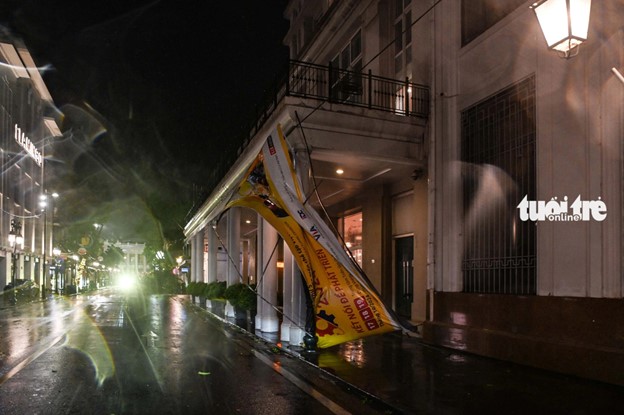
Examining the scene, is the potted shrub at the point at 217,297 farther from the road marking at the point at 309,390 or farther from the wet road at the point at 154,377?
the road marking at the point at 309,390

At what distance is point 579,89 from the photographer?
9.27m

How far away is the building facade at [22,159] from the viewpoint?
45.7 metres

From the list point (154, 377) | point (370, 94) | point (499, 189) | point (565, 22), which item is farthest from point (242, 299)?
point (565, 22)

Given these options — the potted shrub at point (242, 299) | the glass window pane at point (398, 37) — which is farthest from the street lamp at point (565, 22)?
the potted shrub at point (242, 299)

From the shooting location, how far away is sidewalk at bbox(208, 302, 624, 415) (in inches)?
273

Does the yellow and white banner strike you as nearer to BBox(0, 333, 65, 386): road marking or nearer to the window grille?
the window grille

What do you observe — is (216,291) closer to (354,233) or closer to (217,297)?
(217,297)

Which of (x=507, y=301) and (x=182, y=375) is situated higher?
(x=507, y=301)

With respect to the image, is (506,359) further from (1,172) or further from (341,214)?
(1,172)

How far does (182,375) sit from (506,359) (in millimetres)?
5524

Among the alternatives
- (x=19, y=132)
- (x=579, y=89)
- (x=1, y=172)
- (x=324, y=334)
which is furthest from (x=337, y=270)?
(x=19, y=132)

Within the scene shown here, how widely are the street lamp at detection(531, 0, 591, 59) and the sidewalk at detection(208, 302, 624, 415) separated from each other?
4.34 m
